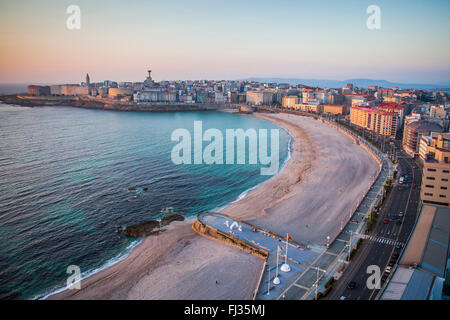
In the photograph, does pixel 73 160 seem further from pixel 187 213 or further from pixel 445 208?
pixel 445 208

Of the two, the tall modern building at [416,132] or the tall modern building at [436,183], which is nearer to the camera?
the tall modern building at [436,183]

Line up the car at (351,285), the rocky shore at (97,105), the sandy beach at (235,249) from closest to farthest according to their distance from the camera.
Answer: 1. the car at (351,285)
2. the sandy beach at (235,249)
3. the rocky shore at (97,105)

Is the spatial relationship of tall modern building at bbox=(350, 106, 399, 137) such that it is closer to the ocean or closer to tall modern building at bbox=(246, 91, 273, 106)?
the ocean

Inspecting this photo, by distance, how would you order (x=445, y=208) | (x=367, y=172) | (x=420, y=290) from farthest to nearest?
(x=367, y=172), (x=445, y=208), (x=420, y=290)

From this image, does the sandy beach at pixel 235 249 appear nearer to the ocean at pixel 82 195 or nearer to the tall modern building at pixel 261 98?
the ocean at pixel 82 195

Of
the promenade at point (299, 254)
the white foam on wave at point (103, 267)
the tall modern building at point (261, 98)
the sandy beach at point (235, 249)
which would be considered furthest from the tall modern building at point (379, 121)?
the tall modern building at point (261, 98)

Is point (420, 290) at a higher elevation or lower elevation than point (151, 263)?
higher
